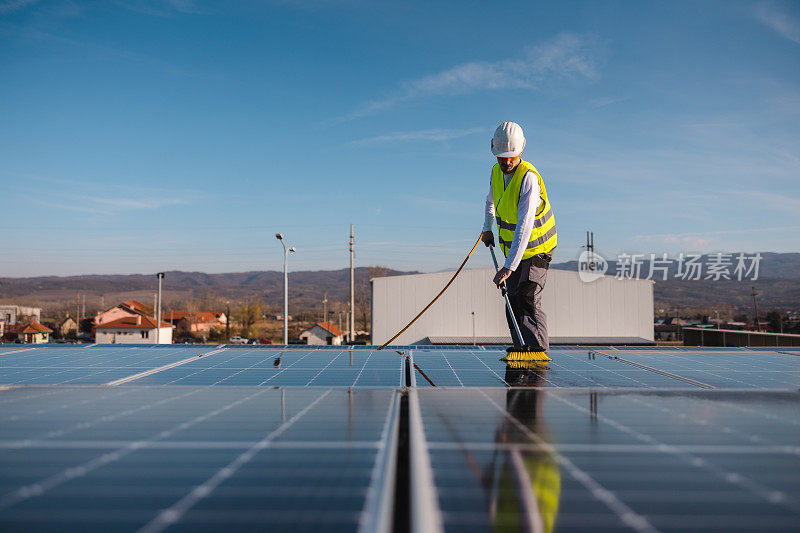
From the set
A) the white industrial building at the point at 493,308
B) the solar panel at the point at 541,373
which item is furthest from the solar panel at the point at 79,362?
the white industrial building at the point at 493,308

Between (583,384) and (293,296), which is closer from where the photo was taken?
(583,384)

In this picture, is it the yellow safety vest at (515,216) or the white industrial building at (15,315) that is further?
the white industrial building at (15,315)

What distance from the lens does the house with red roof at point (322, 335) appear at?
74.6 m

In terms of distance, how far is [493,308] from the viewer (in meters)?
32.2

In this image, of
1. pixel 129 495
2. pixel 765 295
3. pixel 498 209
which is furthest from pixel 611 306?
pixel 765 295

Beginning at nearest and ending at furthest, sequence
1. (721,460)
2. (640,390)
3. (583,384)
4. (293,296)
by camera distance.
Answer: (721,460) → (640,390) → (583,384) → (293,296)

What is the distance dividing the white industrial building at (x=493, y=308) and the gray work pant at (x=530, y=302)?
25.5m

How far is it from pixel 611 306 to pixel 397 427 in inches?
1328

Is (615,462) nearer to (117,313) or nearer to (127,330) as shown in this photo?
(127,330)

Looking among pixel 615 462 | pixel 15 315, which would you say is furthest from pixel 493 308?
pixel 15 315

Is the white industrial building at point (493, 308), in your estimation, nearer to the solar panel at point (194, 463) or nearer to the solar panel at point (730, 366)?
the solar panel at point (730, 366)

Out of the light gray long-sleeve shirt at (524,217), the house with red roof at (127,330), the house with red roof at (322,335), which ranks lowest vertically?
the house with red roof at (322,335)

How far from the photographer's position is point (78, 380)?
4734mm

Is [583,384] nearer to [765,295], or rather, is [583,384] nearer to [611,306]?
[611,306]
